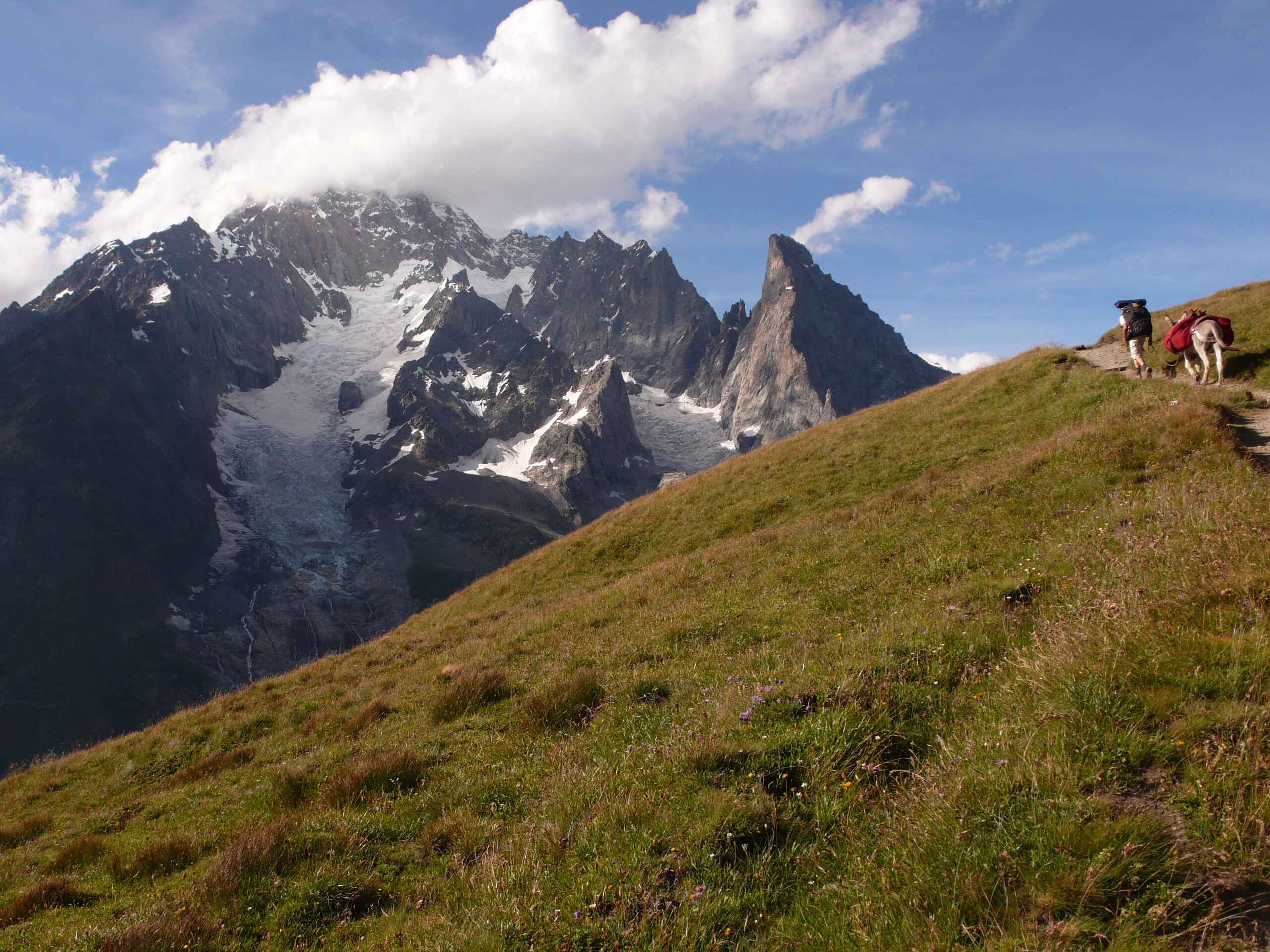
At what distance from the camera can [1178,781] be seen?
15.2 ft

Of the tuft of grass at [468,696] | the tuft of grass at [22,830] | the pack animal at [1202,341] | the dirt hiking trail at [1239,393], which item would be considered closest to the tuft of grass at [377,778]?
the tuft of grass at [468,696]

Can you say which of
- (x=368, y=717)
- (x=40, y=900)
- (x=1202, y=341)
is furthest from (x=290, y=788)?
(x=1202, y=341)

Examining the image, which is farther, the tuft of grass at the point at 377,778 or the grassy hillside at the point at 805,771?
the tuft of grass at the point at 377,778

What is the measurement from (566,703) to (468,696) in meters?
3.39

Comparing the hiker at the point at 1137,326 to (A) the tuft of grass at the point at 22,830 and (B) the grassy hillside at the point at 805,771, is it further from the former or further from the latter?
(A) the tuft of grass at the point at 22,830

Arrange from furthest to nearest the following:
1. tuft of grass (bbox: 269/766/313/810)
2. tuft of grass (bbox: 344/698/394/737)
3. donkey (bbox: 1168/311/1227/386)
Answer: donkey (bbox: 1168/311/1227/386) < tuft of grass (bbox: 344/698/394/737) < tuft of grass (bbox: 269/766/313/810)

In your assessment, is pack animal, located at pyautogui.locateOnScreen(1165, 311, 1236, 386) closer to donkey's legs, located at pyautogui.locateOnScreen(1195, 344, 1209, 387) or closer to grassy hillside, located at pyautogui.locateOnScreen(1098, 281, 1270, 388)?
donkey's legs, located at pyautogui.locateOnScreen(1195, 344, 1209, 387)

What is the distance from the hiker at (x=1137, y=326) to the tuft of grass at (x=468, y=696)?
77.8ft

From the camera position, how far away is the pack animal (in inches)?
818

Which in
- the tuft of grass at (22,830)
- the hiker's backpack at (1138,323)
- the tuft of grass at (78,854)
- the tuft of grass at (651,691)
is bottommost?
the tuft of grass at (22,830)

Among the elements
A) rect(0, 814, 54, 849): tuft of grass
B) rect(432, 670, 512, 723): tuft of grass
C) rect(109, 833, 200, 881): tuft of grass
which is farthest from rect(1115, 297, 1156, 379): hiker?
rect(0, 814, 54, 849): tuft of grass

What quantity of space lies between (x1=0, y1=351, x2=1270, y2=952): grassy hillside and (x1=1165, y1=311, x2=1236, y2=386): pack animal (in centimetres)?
680

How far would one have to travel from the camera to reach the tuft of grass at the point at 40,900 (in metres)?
7.95

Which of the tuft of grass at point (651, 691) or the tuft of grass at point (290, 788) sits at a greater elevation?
the tuft of grass at point (651, 691)
